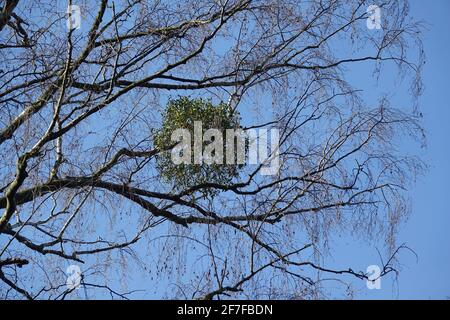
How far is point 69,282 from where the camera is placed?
311 inches

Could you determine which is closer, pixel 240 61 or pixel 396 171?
pixel 396 171

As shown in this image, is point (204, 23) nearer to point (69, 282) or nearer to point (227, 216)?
point (227, 216)

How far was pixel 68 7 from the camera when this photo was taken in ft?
26.8

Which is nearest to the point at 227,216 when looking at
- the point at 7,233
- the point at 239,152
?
the point at 239,152

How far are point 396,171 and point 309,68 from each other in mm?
1249

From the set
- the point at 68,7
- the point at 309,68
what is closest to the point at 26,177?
the point at 68,7

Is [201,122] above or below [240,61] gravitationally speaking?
below
